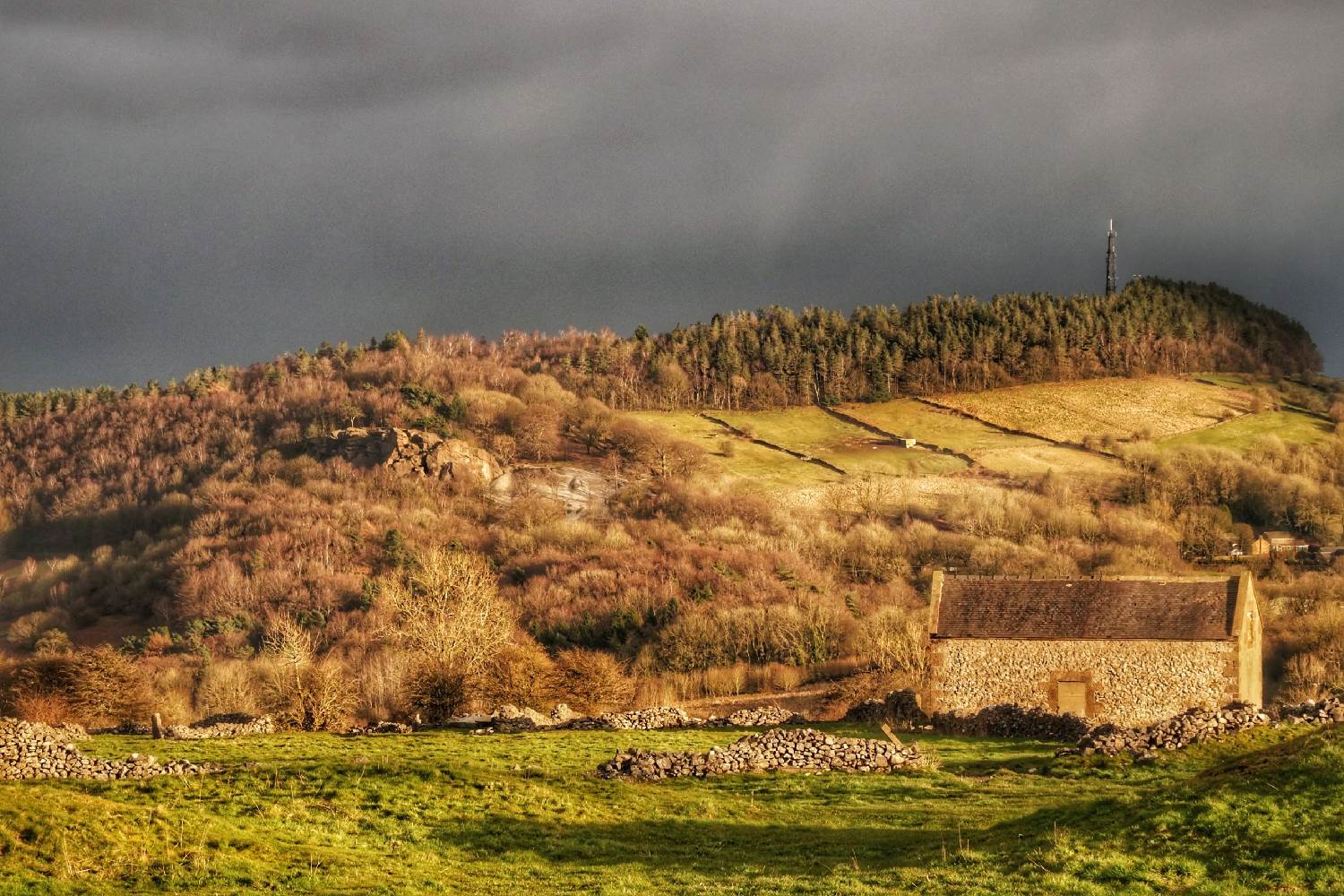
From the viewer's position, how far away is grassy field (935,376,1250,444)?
452 ft

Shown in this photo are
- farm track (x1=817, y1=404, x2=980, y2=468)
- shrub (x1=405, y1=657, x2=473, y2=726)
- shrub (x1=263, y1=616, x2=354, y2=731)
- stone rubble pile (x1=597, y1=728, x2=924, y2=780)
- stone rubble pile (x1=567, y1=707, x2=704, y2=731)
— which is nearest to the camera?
stone rubble pile (x1=597, y1=728, x2=924, y2=780)

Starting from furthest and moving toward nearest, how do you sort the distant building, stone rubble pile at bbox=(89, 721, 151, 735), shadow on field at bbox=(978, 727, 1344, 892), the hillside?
the distant building, the hillside, stone rubble pile at bbox=(89, 721, 151, 735), shadow on field at bbox=(978, 727, 1344, 892)

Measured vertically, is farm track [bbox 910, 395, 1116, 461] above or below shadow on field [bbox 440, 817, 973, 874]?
above

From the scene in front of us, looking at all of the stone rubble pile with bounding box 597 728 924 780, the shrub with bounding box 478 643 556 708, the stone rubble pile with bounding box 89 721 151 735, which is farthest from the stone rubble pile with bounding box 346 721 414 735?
the stone rubble pile with bounding box 597 728 924 780

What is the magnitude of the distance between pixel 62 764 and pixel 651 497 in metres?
98.3

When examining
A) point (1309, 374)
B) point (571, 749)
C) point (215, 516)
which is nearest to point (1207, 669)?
point (571, 749)

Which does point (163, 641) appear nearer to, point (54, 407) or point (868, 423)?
point (868, 423)

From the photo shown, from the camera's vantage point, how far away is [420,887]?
2122 centimetres

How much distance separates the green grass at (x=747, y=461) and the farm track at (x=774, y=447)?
1.80 ft

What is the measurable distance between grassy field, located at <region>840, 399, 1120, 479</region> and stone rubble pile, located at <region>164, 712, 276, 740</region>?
9062 centimetres

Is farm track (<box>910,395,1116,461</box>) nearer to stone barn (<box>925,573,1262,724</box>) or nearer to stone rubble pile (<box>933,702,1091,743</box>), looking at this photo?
stone barn (<box>925,573,1262,724</box>)

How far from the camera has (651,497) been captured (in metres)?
130

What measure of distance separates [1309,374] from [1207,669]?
399ft

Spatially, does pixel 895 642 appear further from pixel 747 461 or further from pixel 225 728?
pixel 747 461
